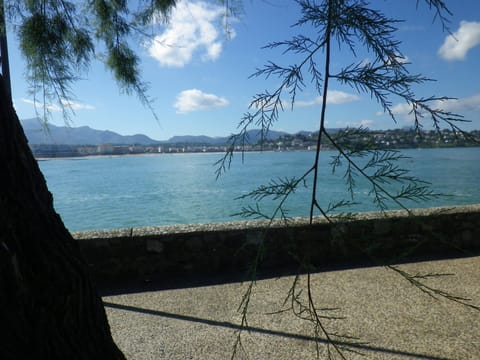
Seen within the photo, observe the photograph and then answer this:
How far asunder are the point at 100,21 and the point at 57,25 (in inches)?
13.1

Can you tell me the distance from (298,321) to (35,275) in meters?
2.55

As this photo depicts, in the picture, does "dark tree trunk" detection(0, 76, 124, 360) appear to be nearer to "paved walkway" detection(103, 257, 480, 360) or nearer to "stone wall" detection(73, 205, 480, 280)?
"paved walkway" detection(103, 257, 480, 360)

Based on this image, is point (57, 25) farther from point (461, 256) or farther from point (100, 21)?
point (461, 256)

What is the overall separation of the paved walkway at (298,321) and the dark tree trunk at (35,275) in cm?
168

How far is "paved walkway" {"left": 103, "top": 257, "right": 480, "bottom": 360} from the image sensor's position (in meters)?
2.73

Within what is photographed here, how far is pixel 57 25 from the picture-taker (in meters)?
2.37

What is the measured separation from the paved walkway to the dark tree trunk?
168cm

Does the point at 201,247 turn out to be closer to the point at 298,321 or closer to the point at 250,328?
the point at 250,328

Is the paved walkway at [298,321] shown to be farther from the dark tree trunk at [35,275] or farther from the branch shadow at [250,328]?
the dark tree trunk at [35,275]

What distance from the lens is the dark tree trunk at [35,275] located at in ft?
3.05

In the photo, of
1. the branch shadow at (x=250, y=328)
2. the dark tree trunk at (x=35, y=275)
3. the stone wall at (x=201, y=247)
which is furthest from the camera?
the stone wall at (x=201, y=247)

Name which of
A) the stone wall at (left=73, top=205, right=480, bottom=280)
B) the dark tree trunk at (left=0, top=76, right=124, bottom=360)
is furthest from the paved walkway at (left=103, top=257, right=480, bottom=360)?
the dark tree trunk at (left=0, top=76, right=124, bottom=360)

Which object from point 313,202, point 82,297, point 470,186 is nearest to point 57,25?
point 82,297

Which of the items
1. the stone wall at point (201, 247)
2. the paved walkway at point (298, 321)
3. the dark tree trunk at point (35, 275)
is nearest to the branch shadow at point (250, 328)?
the paved walkway at point (298, 321)
